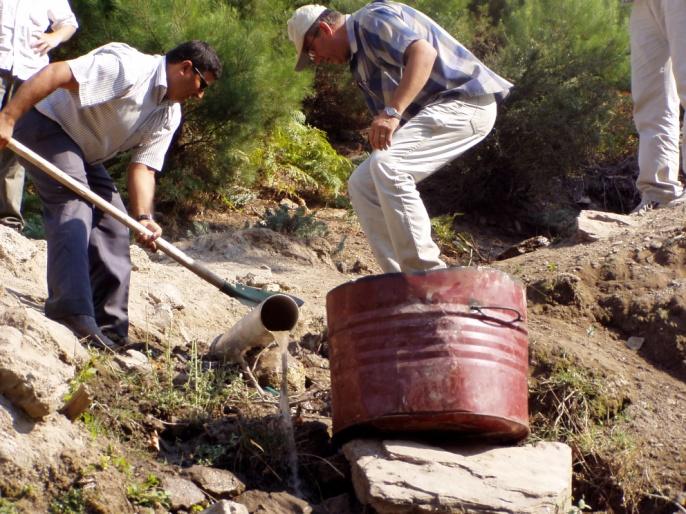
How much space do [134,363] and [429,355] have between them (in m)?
1.28

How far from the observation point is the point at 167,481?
3990 millimetres

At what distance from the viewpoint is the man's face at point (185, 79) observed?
5082 mm

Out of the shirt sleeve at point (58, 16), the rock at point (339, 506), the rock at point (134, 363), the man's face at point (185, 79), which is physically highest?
the man's face at point (185, 79)

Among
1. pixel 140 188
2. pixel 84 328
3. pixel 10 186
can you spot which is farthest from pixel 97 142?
Result: pixel 10 186

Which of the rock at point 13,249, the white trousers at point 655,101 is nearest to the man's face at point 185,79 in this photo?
the rock at point 13,249

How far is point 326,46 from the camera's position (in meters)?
4.91

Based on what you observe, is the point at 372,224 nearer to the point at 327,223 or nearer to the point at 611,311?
the point at 611,311

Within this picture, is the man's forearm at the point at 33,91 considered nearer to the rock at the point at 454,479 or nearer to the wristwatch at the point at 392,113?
the wristwatch at the point at 392,113

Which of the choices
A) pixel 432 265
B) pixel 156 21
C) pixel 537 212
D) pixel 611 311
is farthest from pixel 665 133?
pixel 156 21

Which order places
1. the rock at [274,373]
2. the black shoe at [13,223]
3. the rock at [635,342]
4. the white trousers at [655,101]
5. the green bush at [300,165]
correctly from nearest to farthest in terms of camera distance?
the rock at [274,373] → the rock at [635,342] → the black shoe at [13,223] → the white trousers at [655,101] → the green bush at [300,165]

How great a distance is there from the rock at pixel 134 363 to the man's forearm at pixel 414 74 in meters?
1.45

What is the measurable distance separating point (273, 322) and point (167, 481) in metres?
0.99

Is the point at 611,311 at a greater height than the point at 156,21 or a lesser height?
lesser

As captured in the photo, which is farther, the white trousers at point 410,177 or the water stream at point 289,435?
the white trousers at point 410,177
